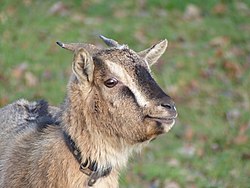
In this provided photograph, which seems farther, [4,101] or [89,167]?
[4,101]

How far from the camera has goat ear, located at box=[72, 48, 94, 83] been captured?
17.7ft

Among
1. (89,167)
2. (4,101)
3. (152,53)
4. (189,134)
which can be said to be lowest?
(4,101)

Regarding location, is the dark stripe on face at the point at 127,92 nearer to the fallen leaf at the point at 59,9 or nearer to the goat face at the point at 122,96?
the goat face at the point at 122,96

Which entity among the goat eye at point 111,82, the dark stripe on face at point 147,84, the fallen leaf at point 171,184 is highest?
the dark stripe on face at point 147,84

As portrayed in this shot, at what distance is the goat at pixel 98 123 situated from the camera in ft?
17.6

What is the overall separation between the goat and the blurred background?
86.0 inches

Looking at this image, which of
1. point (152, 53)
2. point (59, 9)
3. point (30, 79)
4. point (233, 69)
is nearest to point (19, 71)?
point (30, 79)

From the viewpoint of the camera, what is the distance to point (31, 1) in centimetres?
1402

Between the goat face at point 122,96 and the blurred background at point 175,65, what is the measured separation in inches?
96.7

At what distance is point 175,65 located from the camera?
38.8 feet

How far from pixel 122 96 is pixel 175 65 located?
6445 millimetres

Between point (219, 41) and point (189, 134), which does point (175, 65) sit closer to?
point (219, 41)

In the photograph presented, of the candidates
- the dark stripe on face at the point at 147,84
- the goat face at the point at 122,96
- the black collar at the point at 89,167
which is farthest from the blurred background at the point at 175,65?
the dark stripe on face at the point at 147,84

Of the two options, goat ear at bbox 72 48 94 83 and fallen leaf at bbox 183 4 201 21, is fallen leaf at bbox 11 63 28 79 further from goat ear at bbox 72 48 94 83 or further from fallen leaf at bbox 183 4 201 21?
goat ear at bbox 72 48 94 83
